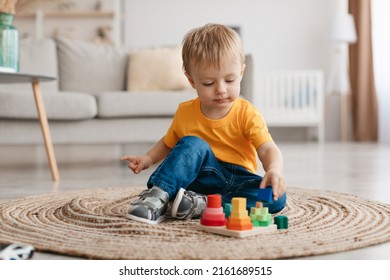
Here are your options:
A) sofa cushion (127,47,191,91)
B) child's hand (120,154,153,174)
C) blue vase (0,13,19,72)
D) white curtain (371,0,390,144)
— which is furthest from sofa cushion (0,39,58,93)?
white curtain (371,0,390,144)

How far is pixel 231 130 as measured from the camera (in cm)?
123

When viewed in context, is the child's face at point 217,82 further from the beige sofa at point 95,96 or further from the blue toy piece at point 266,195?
the beige sofa at point 95,96

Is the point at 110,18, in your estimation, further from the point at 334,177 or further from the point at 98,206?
the point at 98,206

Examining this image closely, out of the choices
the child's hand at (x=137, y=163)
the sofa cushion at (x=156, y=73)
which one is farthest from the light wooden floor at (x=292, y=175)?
the sofa cushion at (x=156, y=73)

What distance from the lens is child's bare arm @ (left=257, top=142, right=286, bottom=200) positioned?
1.01 metres

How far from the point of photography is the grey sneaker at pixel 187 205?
113 cm

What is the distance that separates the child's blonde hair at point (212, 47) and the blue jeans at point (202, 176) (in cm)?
17

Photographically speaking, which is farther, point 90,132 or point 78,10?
point 78,10

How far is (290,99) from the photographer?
474 centimetres

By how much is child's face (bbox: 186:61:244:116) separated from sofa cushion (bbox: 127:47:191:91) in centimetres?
189

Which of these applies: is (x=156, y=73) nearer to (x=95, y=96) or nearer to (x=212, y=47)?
(x=95, y=96)

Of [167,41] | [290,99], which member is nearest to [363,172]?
[290,99]

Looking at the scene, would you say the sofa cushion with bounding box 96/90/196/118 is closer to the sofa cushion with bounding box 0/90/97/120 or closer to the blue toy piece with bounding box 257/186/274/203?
the sofa cushion with bounding box 0/90/97/120
